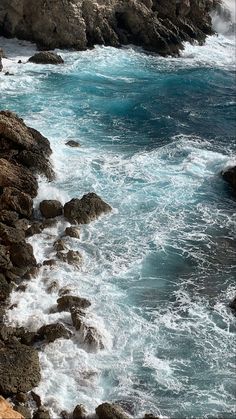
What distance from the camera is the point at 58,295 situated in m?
15.0

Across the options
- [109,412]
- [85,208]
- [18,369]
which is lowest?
[109,412]

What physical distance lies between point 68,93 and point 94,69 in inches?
226

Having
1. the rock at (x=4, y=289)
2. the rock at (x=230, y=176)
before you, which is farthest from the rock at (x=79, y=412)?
the rock at (x=230, y=176)

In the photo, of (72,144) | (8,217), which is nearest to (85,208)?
(8,217)

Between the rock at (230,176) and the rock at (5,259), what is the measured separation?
1043 cm

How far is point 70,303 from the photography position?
47.4ft

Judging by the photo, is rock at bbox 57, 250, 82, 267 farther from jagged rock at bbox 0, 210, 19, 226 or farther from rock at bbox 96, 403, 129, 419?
rock at bbox 96, 403, 129, 419

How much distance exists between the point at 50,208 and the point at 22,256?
3039 millimetres

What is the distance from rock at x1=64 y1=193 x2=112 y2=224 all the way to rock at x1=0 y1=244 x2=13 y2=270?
3145 mm

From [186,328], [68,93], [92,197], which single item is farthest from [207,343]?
[68,93]

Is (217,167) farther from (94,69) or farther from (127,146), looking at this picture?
(94,69)

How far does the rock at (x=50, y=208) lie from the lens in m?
18.5

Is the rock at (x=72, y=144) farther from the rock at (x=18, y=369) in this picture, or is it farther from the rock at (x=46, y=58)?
the rock at (x=46, y=58)

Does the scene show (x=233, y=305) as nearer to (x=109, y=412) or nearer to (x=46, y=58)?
(x=109, y=412)
